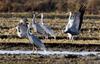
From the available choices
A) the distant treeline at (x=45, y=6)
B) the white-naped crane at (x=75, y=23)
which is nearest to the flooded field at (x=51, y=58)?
the white-naped crane at (x=75, y=23)

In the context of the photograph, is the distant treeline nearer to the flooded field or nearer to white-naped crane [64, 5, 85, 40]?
white-naped crane [64, 5, 85, 40]

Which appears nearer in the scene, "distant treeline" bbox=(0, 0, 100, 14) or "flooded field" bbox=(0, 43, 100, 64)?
"flooded field" bbox=(0, 43, 100, 64)

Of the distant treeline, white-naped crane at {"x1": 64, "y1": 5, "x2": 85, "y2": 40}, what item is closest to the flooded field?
white-naped crane at {"x1": 64, "y1": 5, "x2": 85, "y2": 40}

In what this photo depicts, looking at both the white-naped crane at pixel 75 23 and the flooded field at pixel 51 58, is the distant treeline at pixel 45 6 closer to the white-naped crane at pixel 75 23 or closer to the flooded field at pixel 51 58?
the white-naped crane at pixel 75 23

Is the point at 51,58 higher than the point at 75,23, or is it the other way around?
the point at 75,23

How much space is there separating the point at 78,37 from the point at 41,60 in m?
5.72

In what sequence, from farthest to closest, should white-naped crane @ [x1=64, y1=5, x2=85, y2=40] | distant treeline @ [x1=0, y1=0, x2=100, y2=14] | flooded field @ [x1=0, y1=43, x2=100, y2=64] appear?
1. distant treeline @ [x1=0, y1=0, x2=100, y2=14]
2. white-naped crane @ [x1=64, y1=5, x2=85, y2=40]
3. flooded field @ [x1=0, y1=43, x2=100, y2=64]

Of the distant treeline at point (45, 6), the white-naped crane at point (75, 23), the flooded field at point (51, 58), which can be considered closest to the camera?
the flooded field at point (51, 58)

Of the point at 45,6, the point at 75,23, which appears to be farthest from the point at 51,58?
the point at 45,6

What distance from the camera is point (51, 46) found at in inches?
609

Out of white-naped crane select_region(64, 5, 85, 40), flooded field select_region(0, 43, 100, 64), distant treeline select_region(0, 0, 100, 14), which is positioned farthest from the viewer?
distant treeline select_region(0, 0, 100, 14)

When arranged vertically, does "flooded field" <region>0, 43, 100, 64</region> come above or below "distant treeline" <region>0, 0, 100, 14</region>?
above

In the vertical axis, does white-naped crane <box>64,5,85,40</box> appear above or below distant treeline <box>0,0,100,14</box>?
above

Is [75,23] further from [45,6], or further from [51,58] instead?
[45,6]
